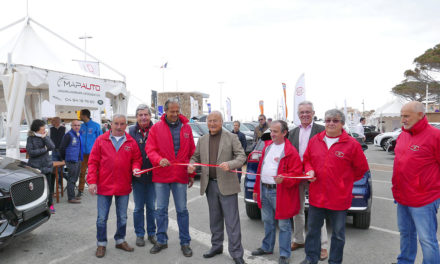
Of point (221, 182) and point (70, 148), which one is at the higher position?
point (70, 148)

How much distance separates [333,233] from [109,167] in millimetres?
2795

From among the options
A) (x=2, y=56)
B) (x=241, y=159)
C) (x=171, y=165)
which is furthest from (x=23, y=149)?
(x=241, y=159)

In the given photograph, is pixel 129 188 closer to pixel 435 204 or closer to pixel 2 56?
pixel 435 204

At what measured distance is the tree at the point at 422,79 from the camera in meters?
34.0

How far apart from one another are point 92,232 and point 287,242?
10.0 ft

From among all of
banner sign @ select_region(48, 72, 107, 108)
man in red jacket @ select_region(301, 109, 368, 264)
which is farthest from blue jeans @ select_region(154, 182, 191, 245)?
banner sign @ select_region(48, 72, 107, 108)

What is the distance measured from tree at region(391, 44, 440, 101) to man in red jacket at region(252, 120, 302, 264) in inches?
1496

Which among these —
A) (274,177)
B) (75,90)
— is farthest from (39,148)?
(274,177)

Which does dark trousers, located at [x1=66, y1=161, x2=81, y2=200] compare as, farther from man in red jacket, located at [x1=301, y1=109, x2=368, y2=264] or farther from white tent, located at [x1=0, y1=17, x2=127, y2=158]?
man in red jacket, located at [x1=301, y1=109, x2=368, y2=264]

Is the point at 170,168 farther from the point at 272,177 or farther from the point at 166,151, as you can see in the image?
the point at 272,177

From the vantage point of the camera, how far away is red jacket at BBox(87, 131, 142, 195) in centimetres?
392

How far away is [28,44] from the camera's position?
7.73 meters

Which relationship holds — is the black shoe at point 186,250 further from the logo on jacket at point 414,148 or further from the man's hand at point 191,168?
the logo on jacket at point 414,148

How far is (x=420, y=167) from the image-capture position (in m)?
2.90
